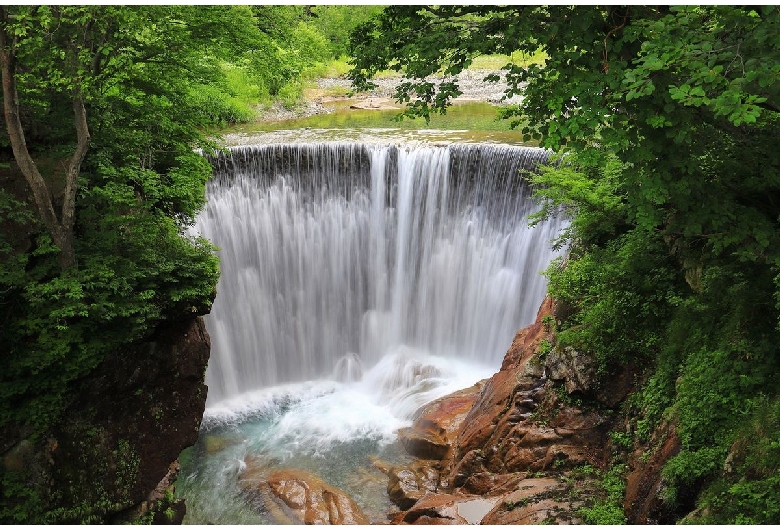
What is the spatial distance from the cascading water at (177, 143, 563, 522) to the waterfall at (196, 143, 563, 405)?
1.2 inches

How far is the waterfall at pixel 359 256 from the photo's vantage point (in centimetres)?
1486

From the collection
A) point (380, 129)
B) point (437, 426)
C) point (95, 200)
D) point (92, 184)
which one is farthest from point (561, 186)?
point (380, 129)

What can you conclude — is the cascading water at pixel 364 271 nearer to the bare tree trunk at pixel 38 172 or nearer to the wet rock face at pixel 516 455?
the wet rock face at pixel 516 455

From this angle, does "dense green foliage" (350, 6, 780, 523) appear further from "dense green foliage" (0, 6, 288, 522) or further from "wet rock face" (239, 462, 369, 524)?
"wet rock face" (239, 462, 369, 524)

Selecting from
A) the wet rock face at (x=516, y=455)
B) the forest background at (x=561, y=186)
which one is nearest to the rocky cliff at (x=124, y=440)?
the forest background at (x=561, y=186)

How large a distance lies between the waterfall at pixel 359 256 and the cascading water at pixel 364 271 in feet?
0.10

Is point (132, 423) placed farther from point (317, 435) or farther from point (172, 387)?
point (317, 435)

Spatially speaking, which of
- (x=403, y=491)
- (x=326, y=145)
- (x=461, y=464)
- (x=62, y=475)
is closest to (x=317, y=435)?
(x=403, y=491)

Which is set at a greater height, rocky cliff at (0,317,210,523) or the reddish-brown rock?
rocky cliff at (0,317,210,523)

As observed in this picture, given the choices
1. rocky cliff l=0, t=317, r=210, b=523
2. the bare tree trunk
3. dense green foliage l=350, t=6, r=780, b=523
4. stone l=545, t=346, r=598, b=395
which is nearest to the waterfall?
rocky cliff l=0, t=317, r=210, b=523

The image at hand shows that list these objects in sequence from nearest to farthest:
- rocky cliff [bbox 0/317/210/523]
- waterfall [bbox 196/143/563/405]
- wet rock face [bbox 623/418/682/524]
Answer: wet rock face [bbox 623/418/682/524]
rocky cliff [bbox 0/317/210/523]
waterfall [bbox 196/143/563/405]

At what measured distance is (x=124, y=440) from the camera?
8281mm

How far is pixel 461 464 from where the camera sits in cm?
934

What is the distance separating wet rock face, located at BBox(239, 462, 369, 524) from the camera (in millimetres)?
9656
